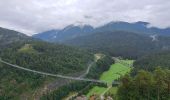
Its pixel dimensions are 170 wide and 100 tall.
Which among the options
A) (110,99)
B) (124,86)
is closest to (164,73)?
(124,86)

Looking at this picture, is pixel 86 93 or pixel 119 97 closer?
pixel 119 97

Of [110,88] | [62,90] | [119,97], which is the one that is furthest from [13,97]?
[119,97]

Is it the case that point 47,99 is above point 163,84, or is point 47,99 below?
below

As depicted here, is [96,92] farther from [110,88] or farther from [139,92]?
[139,92]

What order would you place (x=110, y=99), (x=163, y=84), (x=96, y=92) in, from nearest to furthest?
(x=163, y=84), (x=110, y=99), (x=96, y=92)

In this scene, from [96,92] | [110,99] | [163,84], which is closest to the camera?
[163,84]

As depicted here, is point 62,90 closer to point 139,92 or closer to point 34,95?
point 34,95
